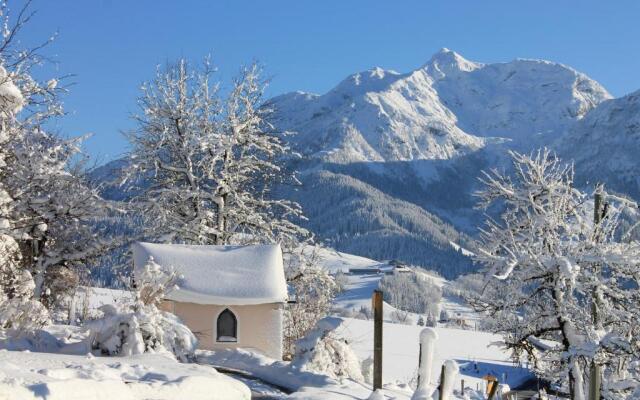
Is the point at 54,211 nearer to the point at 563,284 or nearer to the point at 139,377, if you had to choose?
the point at 139,377

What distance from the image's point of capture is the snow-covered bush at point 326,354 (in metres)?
20.5

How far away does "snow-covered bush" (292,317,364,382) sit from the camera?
67.2 ft

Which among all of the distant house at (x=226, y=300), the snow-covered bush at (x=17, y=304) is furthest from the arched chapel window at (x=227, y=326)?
the snow-covered bush at (x=17, y=304)

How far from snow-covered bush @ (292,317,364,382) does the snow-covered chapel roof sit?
416 centimetres

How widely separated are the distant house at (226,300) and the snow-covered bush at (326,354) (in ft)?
13.1

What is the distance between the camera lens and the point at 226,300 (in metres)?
24.7

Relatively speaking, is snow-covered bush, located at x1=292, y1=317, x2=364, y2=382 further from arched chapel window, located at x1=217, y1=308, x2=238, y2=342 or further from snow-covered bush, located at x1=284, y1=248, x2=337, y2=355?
snow-covered bush, located at x1=284, y1=248, x2=337, y2=355

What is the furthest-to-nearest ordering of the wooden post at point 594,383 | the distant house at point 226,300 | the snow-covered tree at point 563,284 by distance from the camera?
the distant house at point 226,300, the snow-covered tree at point 563,284, the wooden post at point 594,383

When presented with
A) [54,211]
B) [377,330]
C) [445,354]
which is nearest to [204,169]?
[54,211]

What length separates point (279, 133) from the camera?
35000 millimetres

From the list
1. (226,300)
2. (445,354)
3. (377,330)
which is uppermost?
(226,300)

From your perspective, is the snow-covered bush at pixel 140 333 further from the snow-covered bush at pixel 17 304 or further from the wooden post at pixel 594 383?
the wooden post at pixel 594 383

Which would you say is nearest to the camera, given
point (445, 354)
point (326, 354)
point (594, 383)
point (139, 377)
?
point (139, 377)

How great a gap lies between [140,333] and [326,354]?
5556 millimetres
